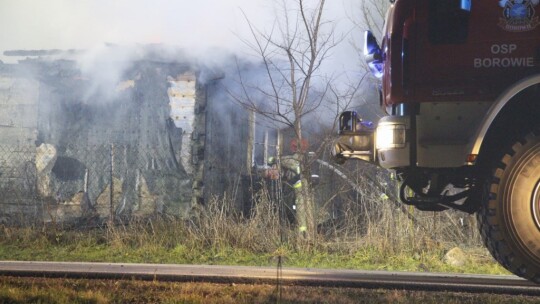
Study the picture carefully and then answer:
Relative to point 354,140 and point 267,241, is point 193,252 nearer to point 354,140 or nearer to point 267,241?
point 267,241

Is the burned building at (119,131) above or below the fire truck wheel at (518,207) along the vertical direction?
above

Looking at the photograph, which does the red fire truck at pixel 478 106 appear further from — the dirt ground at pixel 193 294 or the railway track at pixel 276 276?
the railway track at pixel 276 276

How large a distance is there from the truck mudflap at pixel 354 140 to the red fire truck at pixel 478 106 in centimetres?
30

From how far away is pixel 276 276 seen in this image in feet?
19.9

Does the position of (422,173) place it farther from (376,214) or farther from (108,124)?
(108,124)

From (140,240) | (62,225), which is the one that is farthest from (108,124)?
(140,240)

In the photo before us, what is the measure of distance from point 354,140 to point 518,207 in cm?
148

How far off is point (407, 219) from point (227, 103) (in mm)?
5689

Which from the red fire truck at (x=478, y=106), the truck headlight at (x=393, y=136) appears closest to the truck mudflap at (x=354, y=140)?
the red fire truck at (x=478, y=106)

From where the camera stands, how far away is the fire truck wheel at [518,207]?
4148 mm

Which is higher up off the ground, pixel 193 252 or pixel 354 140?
pixel 354 140

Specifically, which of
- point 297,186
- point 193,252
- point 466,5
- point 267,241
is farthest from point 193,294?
point 297,186

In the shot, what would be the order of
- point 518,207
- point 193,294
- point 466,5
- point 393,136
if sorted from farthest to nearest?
1. point 193,294
2. point 393,136
3. point 466,5
4. point 518,207

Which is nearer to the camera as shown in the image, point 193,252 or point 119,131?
point 193,252
